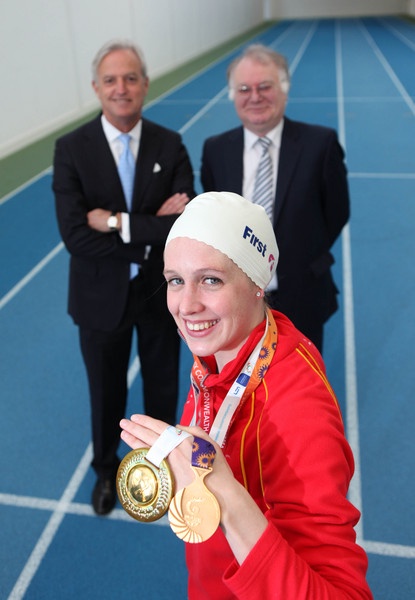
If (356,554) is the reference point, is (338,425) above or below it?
above

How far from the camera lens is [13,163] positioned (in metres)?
9.36

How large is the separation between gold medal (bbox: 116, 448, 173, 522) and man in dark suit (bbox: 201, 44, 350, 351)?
217cm

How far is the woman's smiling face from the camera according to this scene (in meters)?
1.44

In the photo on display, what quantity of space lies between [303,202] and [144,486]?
2337 mm

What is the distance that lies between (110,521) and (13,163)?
7.67 m

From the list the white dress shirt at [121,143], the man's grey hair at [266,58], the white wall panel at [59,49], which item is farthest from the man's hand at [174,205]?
the white wall panel at [59,49]

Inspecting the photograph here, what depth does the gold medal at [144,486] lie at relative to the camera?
3.93 feet

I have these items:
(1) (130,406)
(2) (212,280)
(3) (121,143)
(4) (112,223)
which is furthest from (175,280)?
(1) (130,406)

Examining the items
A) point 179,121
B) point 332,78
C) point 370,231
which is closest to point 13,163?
point 179,121

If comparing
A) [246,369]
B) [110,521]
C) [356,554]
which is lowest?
[110,521]

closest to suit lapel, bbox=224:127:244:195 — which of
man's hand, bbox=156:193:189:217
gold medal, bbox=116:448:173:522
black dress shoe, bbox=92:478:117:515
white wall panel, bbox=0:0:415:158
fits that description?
man's hand, bbox=156:193:189:217

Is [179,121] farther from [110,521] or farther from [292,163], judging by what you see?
[110,521]

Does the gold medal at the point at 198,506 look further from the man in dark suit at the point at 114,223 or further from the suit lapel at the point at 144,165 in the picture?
the suit lapel at the point at 144,165

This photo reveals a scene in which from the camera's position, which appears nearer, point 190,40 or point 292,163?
point 292,163
